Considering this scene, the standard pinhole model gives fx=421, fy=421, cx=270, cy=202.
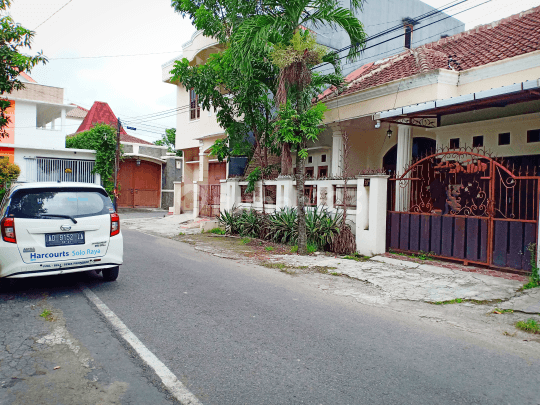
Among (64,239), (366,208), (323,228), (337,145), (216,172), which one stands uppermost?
(337,145)

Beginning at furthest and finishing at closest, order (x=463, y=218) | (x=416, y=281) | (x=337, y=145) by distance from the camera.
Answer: (x=337, y=145)
(x=463, y=218)
(x=416, y=281)

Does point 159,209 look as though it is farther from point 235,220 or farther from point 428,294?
point 428,294

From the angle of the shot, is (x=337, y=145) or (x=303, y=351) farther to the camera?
(x=337, y=145)

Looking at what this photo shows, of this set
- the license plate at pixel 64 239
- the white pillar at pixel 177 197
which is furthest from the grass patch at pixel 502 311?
the white pillar at pixel 177 197

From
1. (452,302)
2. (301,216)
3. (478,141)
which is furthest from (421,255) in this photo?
(478,141)

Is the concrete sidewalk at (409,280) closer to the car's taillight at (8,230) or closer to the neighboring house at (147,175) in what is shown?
the car's taillight at (8,230)

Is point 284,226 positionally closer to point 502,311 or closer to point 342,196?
point 342,196

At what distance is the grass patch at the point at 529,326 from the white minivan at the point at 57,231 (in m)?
5.62

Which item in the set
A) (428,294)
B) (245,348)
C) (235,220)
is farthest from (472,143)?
(245,348)

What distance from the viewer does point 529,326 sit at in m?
4.99

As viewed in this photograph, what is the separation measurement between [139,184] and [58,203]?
81.7 feet

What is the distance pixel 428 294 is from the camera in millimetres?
6637

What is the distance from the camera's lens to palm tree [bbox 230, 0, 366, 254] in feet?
32.5

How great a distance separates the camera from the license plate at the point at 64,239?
591cm
